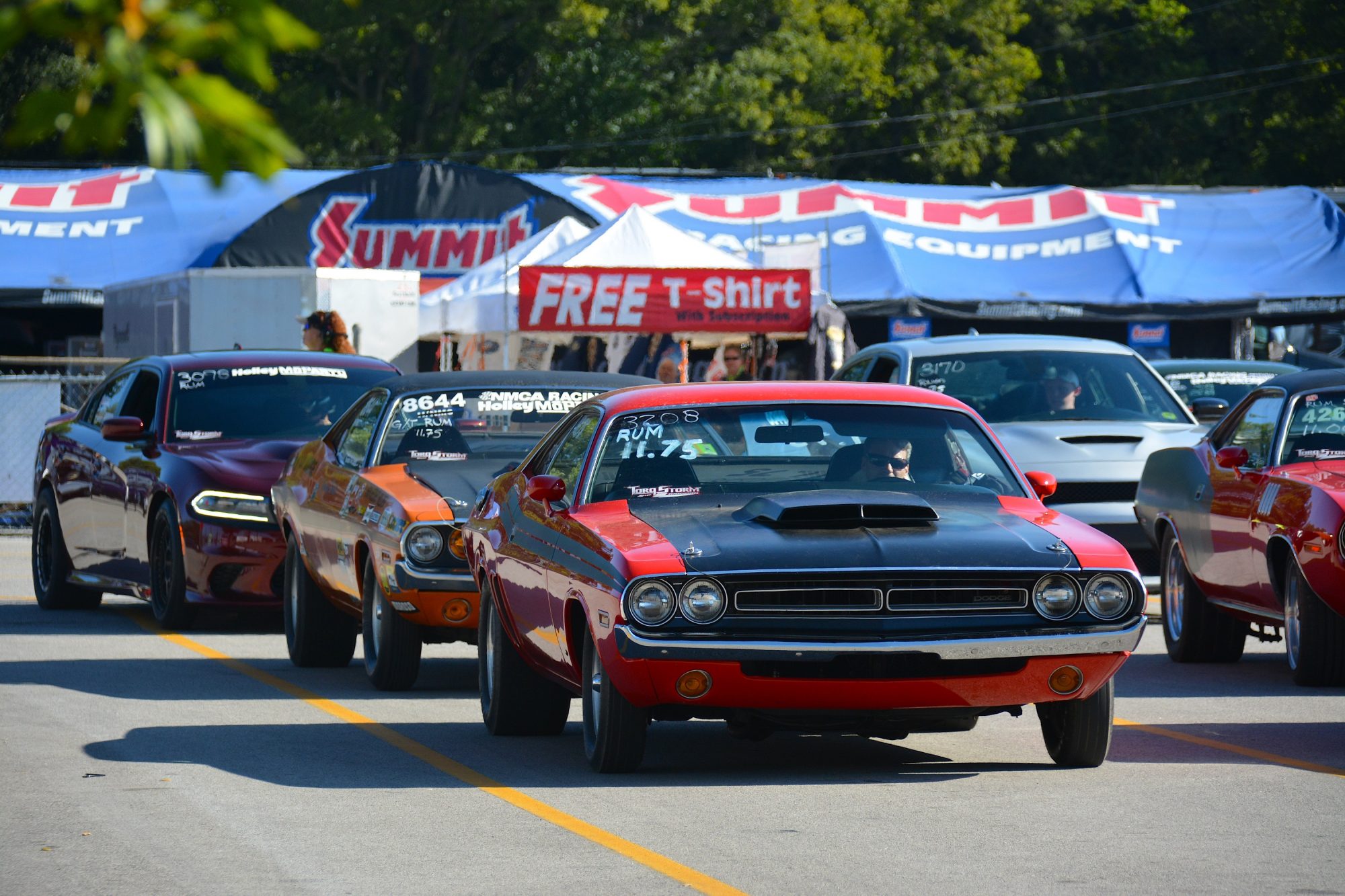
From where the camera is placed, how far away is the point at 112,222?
1281 inches

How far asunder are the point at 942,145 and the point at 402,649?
1948 inches

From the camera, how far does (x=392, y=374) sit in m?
15.1

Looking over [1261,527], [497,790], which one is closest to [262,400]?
[1261,527]

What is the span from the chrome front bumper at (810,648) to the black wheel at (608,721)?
23 centimetres

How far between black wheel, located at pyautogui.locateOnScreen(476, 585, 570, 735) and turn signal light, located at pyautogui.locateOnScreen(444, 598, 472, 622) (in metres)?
0.98

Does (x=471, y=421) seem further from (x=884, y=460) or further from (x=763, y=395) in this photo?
(x=884, y=460)

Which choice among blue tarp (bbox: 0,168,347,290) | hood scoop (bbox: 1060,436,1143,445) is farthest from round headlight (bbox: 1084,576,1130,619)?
blue tarp (bbox: 0,168,347,290)

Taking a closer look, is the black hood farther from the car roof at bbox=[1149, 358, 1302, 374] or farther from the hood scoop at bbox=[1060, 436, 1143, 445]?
the car roof at bbox=[1149, 358, 1302, 374]

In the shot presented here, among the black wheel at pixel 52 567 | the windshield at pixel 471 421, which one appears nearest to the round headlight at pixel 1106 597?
the windshield at pixel 471 421

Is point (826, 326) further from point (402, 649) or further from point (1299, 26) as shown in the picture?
point (1299, 26)

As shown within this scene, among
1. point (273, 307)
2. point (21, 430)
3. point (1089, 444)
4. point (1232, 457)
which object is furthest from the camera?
point (273, 307)

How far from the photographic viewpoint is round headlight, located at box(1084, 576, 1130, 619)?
7.87 metres

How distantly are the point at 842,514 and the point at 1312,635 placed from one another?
3605mm

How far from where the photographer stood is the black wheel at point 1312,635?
10.7m
